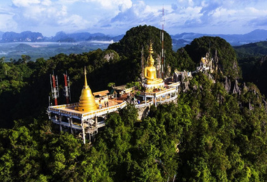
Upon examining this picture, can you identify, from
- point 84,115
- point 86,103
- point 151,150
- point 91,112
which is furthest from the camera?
point 86,103

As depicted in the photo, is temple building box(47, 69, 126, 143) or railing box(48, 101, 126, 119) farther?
temple building box(47, 69, 126, 143)

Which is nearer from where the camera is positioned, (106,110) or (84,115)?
(84,115)

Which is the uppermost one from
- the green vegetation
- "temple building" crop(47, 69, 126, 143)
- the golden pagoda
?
the golden pagoda

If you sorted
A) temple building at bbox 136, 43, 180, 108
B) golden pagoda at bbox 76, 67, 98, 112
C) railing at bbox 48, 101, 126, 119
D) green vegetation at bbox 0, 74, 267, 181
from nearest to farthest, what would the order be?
green vegetation at bbox 0, 74, 267, 181, railing at bbox 48, 101, 126, 119, golden pagoda at bbox 76, 67, 98, 112, temple building at bbox 136, 43, 180, 108

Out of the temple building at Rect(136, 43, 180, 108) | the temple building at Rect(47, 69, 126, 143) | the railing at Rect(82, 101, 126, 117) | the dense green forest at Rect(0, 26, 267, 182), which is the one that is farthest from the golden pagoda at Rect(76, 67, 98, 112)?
the temple building at Rect(136, 43, 180, 108)

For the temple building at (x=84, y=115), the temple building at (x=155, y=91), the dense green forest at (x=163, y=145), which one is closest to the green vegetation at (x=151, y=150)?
the dense green forest at (x=163, y=145)

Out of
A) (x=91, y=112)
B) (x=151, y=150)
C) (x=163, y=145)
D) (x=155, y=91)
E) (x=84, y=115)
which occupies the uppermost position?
(x=155, y=91)

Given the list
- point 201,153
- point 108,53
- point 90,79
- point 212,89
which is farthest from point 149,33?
point 201,153

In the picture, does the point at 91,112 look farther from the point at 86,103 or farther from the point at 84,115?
the point at 86,103

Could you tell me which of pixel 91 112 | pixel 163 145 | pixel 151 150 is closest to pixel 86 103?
pixel 91 112

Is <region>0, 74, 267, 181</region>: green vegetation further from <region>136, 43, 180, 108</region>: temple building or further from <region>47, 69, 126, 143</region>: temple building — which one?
<region>136, 43, 180, 108</region>: temple building
